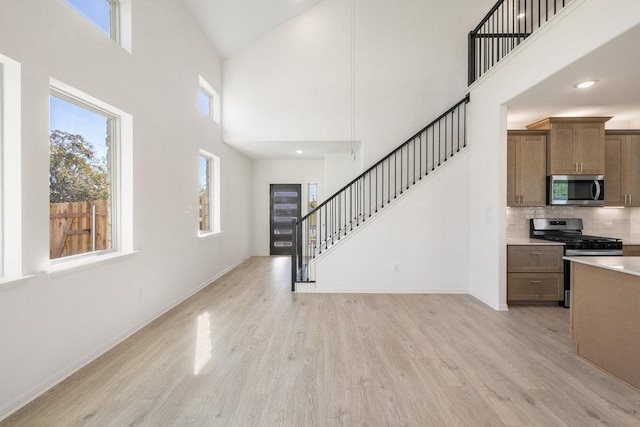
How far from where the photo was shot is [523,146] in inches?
174

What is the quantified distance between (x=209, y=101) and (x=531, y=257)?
18.7ft

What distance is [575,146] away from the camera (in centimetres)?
431

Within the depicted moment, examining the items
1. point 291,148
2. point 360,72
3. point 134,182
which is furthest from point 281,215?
point 134,182

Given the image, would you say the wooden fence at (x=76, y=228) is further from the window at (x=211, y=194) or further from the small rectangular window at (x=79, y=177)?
the window at (x=211, y=194)

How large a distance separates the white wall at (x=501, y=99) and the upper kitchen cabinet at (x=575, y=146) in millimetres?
932

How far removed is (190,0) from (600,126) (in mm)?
5978

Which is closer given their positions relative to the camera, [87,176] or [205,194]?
[87,176]

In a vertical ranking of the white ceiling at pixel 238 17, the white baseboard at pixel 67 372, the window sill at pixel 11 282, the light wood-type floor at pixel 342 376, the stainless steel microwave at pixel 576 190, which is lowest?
the light wood-type floor at pixel 342 376

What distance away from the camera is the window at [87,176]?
2.51 meters

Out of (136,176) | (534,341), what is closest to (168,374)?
(136,176)

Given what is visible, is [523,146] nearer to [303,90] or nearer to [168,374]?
[303,90]

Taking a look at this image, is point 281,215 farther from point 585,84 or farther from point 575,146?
point 585,84

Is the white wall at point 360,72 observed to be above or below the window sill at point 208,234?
above

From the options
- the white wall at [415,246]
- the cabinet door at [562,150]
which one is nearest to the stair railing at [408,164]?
the white wall at [415,246]
